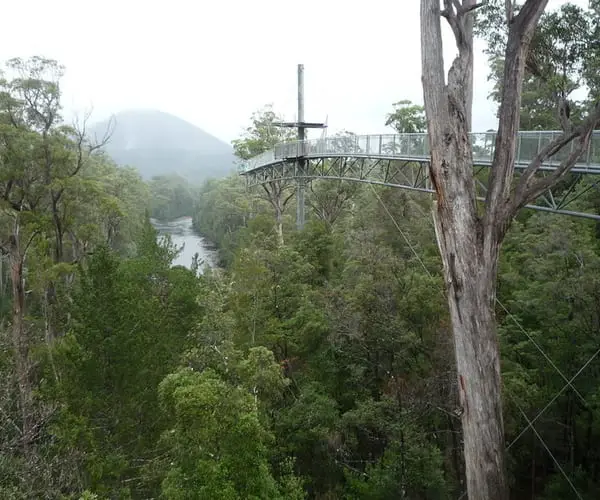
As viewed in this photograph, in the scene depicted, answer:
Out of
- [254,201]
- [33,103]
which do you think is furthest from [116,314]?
[254,201]

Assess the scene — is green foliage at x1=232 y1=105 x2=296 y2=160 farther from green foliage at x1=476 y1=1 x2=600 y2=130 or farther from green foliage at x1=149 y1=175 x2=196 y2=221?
green foliage at x1=149 y1=175 x2=196 y2=221

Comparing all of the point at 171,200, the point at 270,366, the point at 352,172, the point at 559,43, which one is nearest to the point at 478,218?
the point at 559,43

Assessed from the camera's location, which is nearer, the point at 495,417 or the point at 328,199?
the point at 495,417

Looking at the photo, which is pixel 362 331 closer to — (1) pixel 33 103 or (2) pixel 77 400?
(2) pixel 77 400

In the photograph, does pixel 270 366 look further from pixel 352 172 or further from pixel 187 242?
pixel 187 242

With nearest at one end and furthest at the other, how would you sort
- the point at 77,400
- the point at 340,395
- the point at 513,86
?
the point at 513,86 → the point at 77,400 → the point at 340,395

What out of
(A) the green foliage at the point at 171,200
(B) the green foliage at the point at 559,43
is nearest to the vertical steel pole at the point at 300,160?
(B) the green foliage at the point at 559,43

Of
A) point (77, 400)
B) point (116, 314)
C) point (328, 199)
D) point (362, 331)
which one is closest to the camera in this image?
point (77, 400)
